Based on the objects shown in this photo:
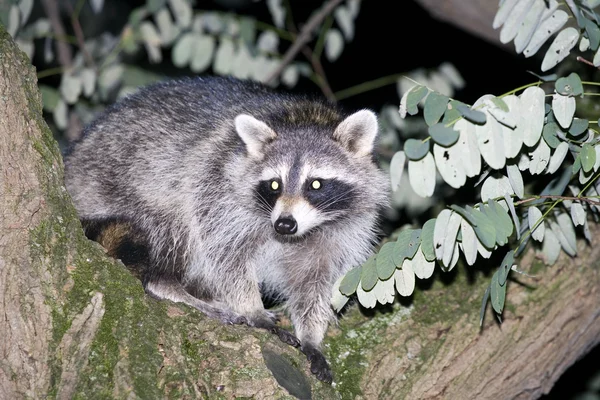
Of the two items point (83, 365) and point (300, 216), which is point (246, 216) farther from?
point (83, 365)

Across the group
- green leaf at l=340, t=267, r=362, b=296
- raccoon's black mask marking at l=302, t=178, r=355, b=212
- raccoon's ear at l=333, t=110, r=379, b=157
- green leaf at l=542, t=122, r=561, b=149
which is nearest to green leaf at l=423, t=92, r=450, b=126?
green leaf at l=542, t=122, r=561, b=149

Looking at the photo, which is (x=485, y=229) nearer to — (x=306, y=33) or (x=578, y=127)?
(x=578, y=127)

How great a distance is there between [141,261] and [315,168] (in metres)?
0.87

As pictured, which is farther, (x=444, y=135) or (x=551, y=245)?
(x=551, y=245)

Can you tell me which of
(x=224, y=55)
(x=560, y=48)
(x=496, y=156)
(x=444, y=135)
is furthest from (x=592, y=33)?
(x=224, y=55)

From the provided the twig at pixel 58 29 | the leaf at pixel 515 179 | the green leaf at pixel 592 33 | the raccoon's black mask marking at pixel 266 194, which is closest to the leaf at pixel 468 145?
the leaf at pixel 515 179

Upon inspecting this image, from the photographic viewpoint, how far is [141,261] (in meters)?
3.36

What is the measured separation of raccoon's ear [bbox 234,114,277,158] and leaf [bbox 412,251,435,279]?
1.05m

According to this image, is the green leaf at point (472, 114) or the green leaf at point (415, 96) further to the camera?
the green leaf at point (415, 96)

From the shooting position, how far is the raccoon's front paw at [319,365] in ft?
9.91

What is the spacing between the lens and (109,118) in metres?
3.88

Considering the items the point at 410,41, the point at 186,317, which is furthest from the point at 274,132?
the point at 410,41

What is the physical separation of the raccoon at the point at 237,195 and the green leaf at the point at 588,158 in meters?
1.07

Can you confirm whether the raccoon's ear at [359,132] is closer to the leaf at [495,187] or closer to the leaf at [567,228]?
the leaf at [495,187]
